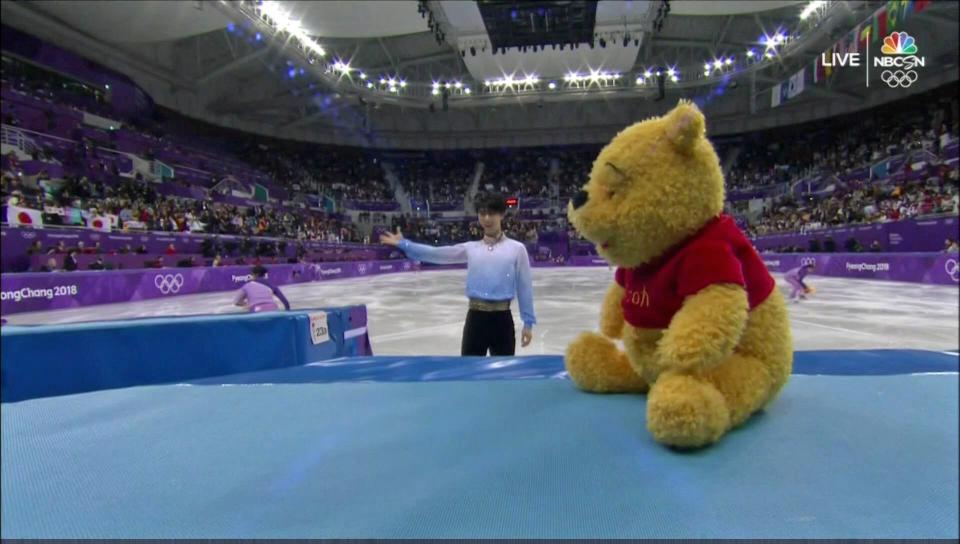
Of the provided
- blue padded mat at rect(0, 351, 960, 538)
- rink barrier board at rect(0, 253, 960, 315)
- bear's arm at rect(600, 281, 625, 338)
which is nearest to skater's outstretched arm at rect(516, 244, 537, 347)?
bear's arm at rect(600, 281, 625, 338)

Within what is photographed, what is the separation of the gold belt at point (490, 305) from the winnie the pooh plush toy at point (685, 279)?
1879 millimetres

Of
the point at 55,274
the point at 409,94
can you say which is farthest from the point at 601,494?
the point at 409,94

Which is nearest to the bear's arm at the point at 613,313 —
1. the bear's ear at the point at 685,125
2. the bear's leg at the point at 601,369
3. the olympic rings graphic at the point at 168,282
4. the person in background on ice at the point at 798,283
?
the bear's leg at the point at 601,369

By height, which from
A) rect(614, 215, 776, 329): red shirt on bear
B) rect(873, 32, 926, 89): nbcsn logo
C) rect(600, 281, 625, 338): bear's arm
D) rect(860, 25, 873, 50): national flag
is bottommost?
rect(600, 281, 625, 338): bear's arm

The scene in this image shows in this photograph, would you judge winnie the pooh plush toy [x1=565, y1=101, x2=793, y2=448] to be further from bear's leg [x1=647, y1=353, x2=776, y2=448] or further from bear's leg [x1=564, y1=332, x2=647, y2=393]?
bear's leg [x1=564, y1=332, x2=647, y2=393]

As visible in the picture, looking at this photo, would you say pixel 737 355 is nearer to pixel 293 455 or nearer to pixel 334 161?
pixel 293 455

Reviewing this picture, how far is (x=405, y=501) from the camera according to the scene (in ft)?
2.92

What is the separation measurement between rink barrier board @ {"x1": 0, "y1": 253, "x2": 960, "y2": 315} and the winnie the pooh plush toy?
7.14 m

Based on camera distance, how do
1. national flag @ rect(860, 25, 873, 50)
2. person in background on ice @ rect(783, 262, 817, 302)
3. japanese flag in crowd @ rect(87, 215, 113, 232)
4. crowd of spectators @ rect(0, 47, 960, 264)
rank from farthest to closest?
1. japanese flag in crowd @ rect(87, 215, 113, 232)
2. crowd of spectators @ rect(0, 47, 960, 264)
3. person in background on ice @ rect(783, 262, 817, 302)
4. national flag @ rect(860, 25, 873, 50)

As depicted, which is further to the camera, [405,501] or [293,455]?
[293,455]

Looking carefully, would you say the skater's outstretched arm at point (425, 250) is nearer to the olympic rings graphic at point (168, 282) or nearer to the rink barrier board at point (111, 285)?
the rink barrier board at point (111, 285)

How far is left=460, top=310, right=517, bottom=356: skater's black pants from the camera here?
11.0ft

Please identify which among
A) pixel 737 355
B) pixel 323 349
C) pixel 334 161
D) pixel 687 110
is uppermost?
pixel 334 161

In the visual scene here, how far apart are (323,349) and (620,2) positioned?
17.4 m
